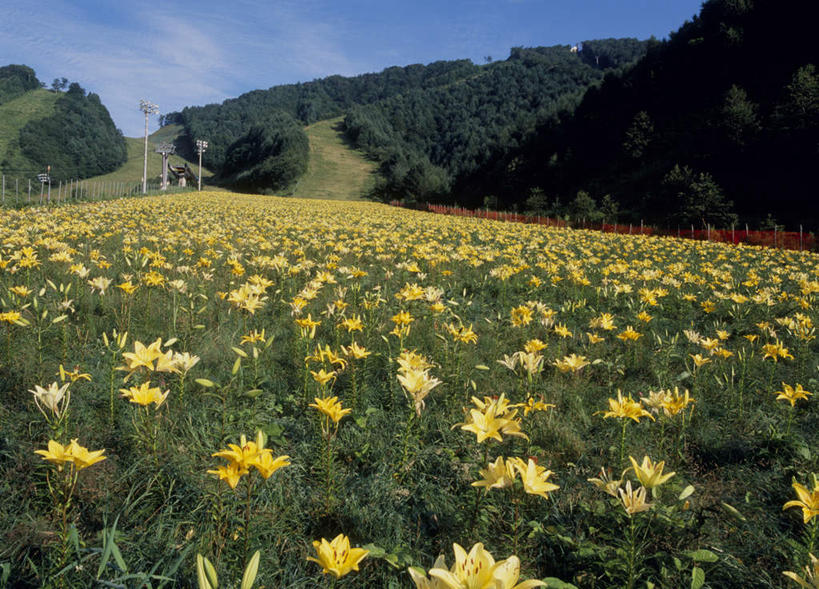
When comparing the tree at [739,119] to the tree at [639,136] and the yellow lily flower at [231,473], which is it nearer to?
the tree at [639,136]

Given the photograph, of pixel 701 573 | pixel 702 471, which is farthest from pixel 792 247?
pixel 701 573

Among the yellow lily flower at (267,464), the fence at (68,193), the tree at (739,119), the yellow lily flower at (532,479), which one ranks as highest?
the tree at (739,119)

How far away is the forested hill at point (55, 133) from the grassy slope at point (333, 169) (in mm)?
50807

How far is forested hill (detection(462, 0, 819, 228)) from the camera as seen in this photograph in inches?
1382

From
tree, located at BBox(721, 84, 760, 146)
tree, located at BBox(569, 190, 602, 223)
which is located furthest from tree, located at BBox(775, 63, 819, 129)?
tree, located at BBox(569, 190, 602, 223)

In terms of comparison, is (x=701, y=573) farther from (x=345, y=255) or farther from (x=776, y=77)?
(x=776, y=77)

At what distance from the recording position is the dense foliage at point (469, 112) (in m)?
86.2

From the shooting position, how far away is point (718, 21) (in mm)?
51156

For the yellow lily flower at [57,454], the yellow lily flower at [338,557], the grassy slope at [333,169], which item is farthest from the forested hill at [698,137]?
the yellow lily flower at [57,454]

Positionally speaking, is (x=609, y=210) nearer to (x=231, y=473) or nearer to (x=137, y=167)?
(x=231, y=473)

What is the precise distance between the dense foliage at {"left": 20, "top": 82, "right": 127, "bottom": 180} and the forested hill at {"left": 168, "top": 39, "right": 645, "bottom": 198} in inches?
894

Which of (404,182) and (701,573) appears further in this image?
(404,182)

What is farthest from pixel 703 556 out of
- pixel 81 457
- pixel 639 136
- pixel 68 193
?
pixel 639 136

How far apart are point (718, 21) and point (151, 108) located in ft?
211
